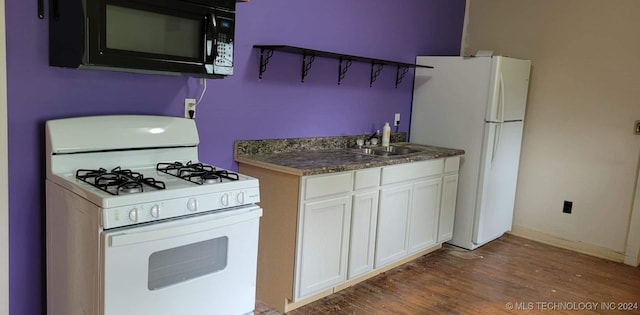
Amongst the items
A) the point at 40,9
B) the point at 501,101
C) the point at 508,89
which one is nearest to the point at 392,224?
the point at 501,101

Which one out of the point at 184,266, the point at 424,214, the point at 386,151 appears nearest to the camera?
the point at 184,266

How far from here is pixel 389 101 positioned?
391 centimetres

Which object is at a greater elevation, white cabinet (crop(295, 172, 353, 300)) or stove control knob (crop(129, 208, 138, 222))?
stove control knob (crop(129, 208, 138, 222))

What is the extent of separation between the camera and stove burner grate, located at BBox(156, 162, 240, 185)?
2072 mm

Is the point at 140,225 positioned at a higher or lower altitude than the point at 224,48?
lower

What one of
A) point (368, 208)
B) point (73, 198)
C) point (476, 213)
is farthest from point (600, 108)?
point (73, 198)

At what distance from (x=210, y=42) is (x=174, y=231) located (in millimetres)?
898

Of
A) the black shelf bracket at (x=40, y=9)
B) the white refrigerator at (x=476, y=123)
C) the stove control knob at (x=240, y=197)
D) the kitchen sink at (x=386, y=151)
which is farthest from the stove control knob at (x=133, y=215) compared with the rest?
the white refrigerator at (x=476, y=123)

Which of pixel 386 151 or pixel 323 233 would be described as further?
pixel 386 151

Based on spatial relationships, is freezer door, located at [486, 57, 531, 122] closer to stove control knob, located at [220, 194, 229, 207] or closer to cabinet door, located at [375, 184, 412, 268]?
cabinet door, located at [375, 184, 412, 268]

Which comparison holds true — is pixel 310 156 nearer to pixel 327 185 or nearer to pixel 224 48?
pixel 327 185

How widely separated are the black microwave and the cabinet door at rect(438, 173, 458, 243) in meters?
2.08

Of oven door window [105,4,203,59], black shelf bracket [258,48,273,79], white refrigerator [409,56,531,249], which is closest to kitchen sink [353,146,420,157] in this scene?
white refrigerator [409,56,531,249]

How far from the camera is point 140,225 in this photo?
1759 millimetres
